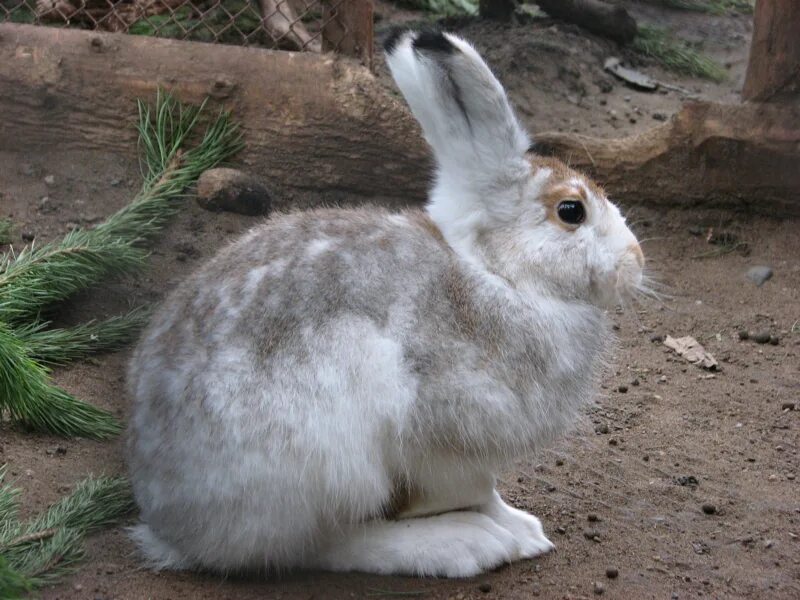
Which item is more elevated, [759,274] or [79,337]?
[759,274]

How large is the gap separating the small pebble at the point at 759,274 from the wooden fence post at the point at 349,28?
8.07 ft

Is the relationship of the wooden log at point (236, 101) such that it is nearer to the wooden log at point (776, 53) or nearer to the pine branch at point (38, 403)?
the pine branch at point (38, 403)

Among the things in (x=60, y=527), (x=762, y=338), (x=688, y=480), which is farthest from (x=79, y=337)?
(x=762, y=338)

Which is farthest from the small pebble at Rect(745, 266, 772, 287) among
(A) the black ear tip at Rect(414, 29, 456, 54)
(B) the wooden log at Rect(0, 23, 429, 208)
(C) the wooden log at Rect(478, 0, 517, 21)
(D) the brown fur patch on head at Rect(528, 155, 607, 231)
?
(C) the wooden log at Rect(478, 0, 517, 21)

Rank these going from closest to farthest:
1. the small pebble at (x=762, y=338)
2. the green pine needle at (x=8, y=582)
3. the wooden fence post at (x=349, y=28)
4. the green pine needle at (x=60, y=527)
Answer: the green pine needle at (x=8, y=582) → the green pine needle at (x=60, y=527) → the small pebble at (x=762, y=338) → the wooden fence post at (x=349, y=28)

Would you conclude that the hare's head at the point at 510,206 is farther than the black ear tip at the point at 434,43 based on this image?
Yes

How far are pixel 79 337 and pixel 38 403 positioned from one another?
625 millimetres

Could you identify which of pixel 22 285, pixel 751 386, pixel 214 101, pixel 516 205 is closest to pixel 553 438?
pixel 516 205

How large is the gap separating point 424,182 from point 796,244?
Answer: 2.24 m

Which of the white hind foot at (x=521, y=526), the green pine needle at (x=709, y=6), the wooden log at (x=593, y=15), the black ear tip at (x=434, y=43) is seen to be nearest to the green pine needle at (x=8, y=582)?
the white hind foot at (x=521, y=526)

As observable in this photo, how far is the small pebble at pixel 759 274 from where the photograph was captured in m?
6.14

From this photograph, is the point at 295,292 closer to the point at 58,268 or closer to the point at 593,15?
the point at 58,268

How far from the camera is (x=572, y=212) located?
145 inches

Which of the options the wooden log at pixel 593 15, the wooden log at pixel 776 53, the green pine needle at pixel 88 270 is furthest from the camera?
the wooden log at pixel 593 15
